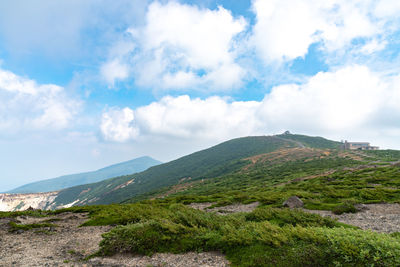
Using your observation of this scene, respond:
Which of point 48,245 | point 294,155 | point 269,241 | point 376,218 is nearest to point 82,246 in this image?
point 48,245

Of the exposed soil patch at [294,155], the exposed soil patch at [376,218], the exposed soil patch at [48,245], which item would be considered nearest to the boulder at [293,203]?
the exposed soil patch at [376,218]

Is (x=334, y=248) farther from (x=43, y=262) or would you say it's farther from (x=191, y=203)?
(x=191, y=203)

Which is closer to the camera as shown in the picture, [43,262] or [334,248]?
[334,248]

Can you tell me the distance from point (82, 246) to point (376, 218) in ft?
74.0

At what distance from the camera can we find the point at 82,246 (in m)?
14.4

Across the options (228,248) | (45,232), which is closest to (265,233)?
(228,248)

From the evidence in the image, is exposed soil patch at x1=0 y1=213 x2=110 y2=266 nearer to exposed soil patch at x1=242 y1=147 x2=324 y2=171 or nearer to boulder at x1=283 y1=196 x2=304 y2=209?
boulder at x1=283 y1=196 x2=304 y2=209

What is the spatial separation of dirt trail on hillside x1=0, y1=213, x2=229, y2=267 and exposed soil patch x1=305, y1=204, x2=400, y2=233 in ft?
38.3

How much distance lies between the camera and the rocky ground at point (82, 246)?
10.4m

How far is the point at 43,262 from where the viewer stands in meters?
11.2

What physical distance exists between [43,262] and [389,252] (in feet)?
52.3

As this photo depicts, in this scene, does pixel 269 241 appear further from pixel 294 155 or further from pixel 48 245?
pixel 294 155

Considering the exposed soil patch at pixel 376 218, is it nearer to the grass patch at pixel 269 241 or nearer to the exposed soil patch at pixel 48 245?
the grass patch at pixel 269 241

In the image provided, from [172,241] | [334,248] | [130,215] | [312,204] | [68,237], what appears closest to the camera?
[334,248]
